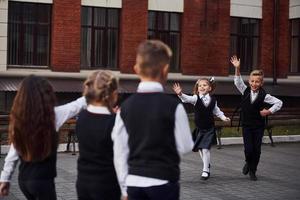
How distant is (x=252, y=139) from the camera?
10039mm

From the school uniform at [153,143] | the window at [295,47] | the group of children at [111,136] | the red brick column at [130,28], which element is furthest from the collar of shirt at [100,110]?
the window at [295,47]

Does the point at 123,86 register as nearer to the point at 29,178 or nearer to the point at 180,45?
the point at 180,45

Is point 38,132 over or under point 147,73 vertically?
under

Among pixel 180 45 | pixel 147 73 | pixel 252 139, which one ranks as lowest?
pixel 252 139

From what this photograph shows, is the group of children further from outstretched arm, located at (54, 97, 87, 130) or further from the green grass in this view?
the green grass

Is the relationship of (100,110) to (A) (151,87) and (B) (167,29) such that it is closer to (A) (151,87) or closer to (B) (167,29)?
(A) (151,87)

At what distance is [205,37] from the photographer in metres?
24.3

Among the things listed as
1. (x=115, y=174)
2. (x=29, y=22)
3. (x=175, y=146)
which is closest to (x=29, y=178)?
(x=115, y=174)

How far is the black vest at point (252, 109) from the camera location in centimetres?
992

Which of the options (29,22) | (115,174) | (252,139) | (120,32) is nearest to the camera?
(115,174)

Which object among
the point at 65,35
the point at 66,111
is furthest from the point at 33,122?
the point at 65,35

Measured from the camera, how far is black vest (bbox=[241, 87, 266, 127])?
9922 mm

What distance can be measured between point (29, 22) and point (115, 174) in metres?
17.7

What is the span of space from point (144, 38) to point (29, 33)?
14.8 ft
